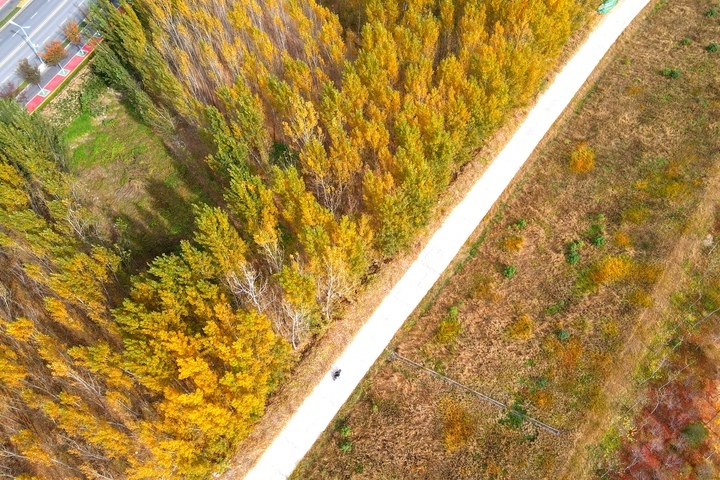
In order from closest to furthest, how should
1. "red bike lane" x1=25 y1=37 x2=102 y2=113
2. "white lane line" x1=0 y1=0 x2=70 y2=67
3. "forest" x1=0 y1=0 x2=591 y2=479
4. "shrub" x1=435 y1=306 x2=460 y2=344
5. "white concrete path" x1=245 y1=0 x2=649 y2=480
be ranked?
"forest" x1=0 y1=0 x2=591 y2=479 → "white concrete path" x1=245 y1=0 x2=649 y2=480 → "shrub" x1=435 y1=306 x2=460 y2=344 → "red bike lane" x1=25 y1=37 x2=102 y2=113 → "white lane line" x1=0 y1=0 x2=70 y2=67

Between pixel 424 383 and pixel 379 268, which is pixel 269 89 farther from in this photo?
pixel 424 383

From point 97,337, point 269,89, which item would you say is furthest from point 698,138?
point 97,337

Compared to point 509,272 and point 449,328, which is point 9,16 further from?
point 509,272

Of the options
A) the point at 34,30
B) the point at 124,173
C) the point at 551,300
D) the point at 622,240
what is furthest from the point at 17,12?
the point at 622,240

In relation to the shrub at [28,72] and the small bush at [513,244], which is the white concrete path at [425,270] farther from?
the shrub at [28,72]

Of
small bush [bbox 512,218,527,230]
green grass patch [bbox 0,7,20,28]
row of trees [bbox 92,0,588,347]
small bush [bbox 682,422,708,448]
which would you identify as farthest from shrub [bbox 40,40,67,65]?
small bush [bbox 682,422,708,448]

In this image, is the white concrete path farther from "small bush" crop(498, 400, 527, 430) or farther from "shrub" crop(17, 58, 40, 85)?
"shrub" crop(17, 58, 40, 85)

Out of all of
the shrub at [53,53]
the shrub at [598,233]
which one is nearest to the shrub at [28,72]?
the shrub at [53,53]
